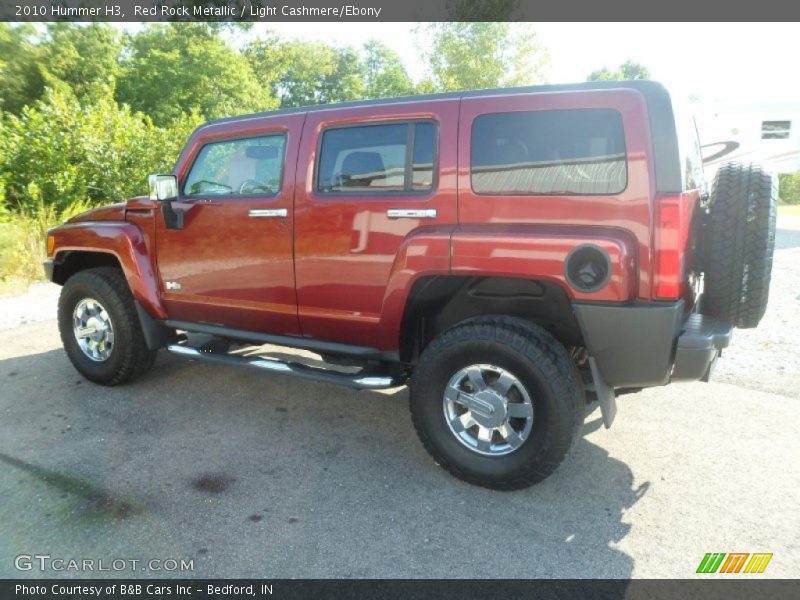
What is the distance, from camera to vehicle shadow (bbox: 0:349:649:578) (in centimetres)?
246

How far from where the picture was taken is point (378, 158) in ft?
10.8

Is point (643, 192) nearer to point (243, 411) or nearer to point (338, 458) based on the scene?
point (338, 458)

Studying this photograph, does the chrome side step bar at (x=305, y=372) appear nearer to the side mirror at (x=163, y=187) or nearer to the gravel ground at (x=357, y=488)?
the gravel ground at (x=357, y=488)

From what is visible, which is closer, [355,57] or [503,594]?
[503,594]

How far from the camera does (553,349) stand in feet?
9.25

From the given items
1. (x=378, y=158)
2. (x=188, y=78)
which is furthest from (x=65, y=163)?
(x=188, y=78)

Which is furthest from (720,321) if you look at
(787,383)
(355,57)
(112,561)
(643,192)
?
(355,57)

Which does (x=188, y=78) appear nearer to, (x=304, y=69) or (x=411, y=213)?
(x=304, y=69)

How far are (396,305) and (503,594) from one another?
1.55 metres

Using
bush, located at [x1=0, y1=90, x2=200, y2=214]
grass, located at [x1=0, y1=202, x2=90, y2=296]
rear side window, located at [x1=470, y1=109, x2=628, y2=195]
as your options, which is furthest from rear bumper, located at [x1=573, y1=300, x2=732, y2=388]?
bush, located at [x1=0, y1=90, x2=200, y2=214]

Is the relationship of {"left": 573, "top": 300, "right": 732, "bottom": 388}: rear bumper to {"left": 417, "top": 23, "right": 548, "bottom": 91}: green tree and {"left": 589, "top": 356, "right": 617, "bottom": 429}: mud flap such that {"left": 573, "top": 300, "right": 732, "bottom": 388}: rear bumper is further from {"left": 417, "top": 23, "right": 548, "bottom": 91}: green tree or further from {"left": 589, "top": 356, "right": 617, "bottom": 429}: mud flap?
{"left": 417, "top": 23, "right": 548, "bottom": 91}: green tree

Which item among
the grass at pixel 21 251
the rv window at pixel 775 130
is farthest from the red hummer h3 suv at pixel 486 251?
the rv window at pixel 775 130

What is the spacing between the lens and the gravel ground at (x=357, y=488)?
97.7 inches

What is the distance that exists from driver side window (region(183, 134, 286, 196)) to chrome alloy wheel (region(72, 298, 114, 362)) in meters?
1.22
